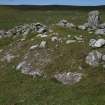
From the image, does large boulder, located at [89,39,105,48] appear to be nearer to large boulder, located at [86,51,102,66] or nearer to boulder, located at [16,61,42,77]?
large boulder, located at [86,51,102,66]

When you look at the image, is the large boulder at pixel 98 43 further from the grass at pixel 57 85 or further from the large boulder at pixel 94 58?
the large boulder at pixel 94 58

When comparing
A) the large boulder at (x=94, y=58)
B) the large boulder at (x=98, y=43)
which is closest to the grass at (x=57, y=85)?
the large boulder at (x=94, y=58)

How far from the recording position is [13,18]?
195625 millimetres

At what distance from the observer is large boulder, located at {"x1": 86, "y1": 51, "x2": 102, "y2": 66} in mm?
33722

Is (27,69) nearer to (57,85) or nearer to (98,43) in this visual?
(57,85)

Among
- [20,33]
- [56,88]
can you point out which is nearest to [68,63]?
[56,88]

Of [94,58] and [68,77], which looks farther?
[94,58]

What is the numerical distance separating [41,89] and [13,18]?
6573 inches

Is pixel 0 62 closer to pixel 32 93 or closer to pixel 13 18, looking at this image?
pixel 32 93

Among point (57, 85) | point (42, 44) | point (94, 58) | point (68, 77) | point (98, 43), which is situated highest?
point (98, 43)

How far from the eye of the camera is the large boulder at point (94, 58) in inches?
1328

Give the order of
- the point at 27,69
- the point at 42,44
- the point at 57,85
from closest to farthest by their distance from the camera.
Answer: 1. the point at 57,85
2. the point at 27,69
3. the point at 42,44

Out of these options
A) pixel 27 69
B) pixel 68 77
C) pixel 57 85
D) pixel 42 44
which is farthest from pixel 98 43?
pixel 27 69

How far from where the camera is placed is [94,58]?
34000mm
